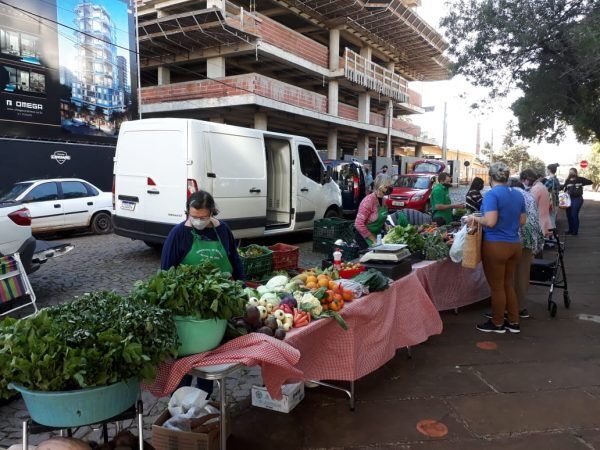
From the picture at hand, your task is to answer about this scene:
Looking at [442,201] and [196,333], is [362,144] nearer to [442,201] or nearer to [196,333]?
[442,201]

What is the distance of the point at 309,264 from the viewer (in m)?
8.84

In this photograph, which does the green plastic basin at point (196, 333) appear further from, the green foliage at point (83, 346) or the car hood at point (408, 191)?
the car hood at point (408, 191)

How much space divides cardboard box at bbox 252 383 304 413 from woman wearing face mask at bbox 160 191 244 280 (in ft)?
3.28

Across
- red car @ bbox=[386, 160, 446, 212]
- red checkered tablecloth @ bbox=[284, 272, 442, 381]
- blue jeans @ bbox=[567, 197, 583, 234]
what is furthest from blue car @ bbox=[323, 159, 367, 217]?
red checkered tablecloth @ bbox=[284, 272, 442, 381]

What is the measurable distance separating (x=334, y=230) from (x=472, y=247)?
4912 millimetres

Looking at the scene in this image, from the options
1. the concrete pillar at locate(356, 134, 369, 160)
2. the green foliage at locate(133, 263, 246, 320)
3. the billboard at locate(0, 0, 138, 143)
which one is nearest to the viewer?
the green foliage at locate(133, 263, 246, 320)

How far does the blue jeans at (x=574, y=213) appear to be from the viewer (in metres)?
13.0

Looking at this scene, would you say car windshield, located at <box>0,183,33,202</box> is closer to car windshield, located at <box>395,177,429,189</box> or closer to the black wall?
the black wall

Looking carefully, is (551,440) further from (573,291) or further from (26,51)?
(26,51)

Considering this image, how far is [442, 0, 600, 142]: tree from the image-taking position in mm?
11062

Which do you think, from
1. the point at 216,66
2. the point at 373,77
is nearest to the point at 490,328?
the point at 216,66

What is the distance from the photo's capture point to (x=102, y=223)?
1196 centimetres

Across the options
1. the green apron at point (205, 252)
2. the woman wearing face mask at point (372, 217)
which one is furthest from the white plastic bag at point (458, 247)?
the green apron at point (205, 252)

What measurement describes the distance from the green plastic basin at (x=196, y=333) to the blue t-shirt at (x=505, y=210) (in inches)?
142
